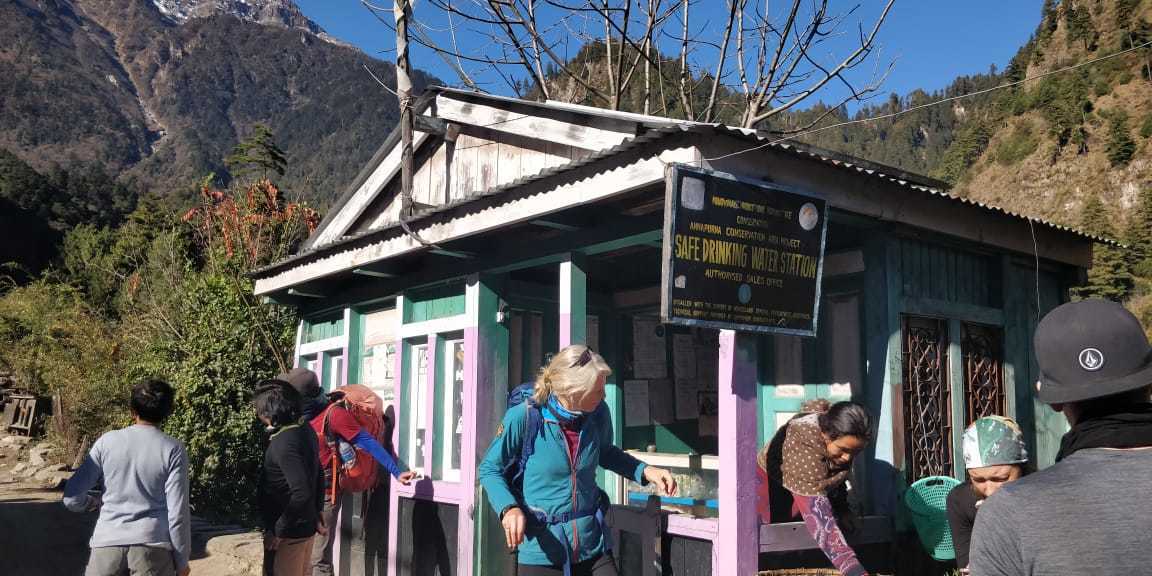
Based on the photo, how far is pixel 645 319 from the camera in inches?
306

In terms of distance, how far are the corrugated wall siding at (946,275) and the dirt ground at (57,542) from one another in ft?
21.5

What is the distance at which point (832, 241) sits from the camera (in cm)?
596

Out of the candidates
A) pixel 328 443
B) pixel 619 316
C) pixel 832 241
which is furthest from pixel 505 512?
pixel 619 316

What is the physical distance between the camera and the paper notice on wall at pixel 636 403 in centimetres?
747

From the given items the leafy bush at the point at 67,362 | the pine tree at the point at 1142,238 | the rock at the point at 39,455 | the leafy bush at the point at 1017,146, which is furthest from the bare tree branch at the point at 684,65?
the leafy bush at the point at 1017,146

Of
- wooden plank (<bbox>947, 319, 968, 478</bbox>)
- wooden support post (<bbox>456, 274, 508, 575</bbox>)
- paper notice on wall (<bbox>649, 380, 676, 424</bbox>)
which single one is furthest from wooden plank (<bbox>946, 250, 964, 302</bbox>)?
wooden support post (<bbox>456, 274, 508, 575</bbox>)

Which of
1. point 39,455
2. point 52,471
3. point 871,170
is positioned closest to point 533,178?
point 871,170

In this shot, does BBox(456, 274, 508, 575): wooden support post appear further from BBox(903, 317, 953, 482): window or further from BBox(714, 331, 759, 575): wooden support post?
BBox(903, 317, 953, 482): window

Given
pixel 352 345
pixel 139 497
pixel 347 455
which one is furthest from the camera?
pixel 352 345

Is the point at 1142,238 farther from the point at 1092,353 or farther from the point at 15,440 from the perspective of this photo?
the point at 1092,353

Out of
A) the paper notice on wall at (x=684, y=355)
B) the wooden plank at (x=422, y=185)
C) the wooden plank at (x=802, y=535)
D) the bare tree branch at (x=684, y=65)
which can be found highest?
the bare tree branch at (x=684, y=65)

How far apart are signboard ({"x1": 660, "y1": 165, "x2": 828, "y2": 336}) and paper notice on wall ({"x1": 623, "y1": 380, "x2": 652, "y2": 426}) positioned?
284cm

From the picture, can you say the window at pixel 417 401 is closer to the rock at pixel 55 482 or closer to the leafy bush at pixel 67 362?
the leafy bush at pixel 67 362

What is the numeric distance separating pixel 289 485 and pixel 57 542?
29.6ft
